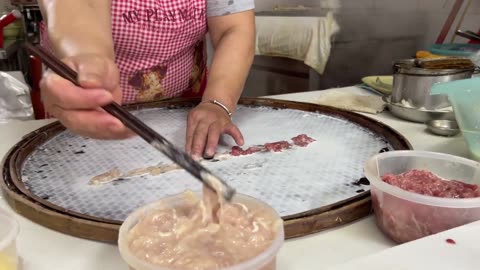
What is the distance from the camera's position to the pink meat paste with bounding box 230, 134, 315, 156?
2.89ft

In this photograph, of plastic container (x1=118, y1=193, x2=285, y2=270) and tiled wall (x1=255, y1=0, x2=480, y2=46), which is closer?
plastic container (x1=118, y1=193, x2=285, y2=270)

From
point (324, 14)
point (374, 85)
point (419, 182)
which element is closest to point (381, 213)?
point (419, 182)

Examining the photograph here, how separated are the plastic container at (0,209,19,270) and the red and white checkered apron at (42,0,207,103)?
0.60 m

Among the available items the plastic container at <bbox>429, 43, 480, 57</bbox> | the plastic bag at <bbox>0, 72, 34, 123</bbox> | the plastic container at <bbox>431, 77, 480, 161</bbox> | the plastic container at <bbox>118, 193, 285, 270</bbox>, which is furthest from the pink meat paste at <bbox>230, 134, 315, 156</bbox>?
the plastic bag at <bbox>0, 72, 34, 123</bbox>

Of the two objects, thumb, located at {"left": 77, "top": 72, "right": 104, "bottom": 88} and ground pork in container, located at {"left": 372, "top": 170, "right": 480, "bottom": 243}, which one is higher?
thumb, located at {"left": 77, "top": 72, "right": 104, "bottom": 88}

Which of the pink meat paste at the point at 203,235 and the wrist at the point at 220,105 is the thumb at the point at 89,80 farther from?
the wrist at the point at 220,105

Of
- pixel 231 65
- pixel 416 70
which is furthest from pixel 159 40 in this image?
pixel 416 70

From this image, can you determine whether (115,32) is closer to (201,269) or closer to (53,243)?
(53,243)

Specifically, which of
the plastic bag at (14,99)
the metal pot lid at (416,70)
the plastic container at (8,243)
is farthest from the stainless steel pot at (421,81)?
the plastic bag at (14,99)

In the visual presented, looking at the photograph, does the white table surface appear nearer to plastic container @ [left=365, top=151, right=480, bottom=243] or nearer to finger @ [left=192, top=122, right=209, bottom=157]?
plastic container @ [left=365, top=151, right=480, bottom=243]

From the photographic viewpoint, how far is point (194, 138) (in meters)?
0.90

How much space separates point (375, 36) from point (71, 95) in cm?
231

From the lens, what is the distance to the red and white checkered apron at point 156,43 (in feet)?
3.62

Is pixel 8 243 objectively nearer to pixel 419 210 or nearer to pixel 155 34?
pixel 419 210
